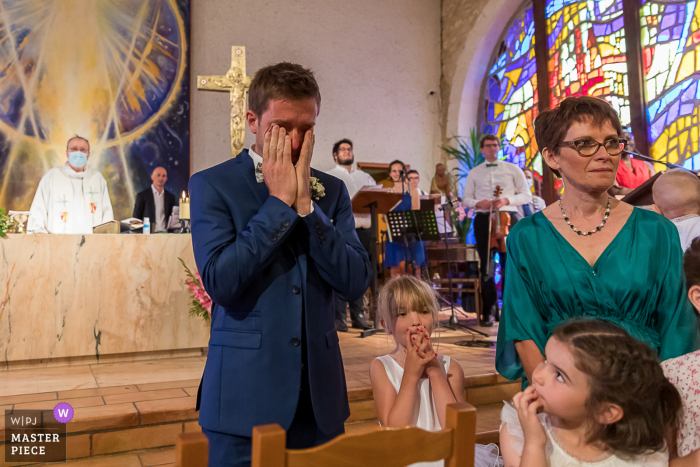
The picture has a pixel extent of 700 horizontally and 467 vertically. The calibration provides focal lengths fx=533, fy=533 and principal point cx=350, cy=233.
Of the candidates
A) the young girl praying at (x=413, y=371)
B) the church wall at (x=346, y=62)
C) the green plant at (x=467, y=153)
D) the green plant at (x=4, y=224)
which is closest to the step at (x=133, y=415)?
the young girl praying at (x=413, y=371)

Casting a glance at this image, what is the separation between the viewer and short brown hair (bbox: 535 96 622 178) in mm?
1489

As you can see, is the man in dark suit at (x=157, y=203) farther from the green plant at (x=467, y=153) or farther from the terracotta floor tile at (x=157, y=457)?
the terracotta floor tile at (x=157, y=457)

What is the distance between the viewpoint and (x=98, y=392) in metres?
3.01

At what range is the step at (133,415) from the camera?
2.49 m

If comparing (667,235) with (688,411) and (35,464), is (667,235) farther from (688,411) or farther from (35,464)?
(35,464)

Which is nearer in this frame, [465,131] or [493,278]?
[493,278]

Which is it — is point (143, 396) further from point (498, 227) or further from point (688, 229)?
point (498, 227)

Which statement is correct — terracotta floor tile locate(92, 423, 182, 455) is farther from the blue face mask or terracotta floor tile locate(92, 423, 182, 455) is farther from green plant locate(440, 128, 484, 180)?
green plant locate(440, 128, 484, 180)

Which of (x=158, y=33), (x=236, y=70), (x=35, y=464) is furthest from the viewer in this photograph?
(x=158, y=33)

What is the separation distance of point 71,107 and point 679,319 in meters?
7.32

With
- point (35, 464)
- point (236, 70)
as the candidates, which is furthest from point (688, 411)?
point (236, 70)

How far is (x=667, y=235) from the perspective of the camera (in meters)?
1.50

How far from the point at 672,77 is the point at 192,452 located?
6.90 meters

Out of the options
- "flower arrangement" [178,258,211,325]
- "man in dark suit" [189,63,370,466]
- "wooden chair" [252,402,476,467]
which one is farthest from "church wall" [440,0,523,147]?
"wooden chair" [252,402,476,467]
